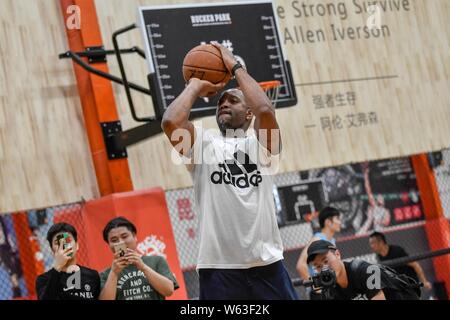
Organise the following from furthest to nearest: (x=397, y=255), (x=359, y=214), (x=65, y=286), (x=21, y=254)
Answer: (x=359, y=214)
(x=21, y=254)
(x=397, y=255)
(x=65, y=286)

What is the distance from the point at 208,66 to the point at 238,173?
0.64 m

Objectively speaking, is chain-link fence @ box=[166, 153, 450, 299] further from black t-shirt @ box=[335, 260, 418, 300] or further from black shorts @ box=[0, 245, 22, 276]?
black t-shirt @ box=[335, 260, 418, 300]

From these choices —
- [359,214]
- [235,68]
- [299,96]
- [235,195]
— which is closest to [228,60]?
[235,68]


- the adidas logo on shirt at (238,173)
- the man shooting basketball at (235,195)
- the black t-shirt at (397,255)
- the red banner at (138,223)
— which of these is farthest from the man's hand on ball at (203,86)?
the black t-shirt at (397,255)

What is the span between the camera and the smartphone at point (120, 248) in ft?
20.0

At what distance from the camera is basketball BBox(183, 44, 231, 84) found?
5000 millimetres

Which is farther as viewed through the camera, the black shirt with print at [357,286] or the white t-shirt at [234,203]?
the black shirt with print at [357,286]

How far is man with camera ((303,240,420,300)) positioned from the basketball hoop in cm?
208

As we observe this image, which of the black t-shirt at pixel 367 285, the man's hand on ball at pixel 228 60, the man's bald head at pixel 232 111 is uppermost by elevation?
the man's hand on ball at pixel 228 60

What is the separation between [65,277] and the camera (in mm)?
5953

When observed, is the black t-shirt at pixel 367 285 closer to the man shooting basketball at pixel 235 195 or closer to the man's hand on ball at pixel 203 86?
the man shooting basketball at pixel 235 195

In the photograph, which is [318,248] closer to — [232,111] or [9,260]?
[232,111]

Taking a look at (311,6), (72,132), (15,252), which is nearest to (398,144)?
(311,6)

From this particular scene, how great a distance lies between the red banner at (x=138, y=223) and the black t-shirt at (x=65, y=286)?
5.14 ft
